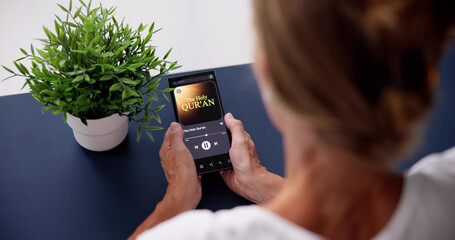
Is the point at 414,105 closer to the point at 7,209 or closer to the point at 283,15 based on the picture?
the point at 283,15

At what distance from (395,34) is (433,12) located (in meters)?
0.06

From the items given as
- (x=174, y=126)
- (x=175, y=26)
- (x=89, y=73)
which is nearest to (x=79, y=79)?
(x=89, y=73)

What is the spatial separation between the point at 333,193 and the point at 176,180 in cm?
52

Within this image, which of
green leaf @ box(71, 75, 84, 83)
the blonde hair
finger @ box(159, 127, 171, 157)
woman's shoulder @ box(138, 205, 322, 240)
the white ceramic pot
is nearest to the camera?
the blonde hair

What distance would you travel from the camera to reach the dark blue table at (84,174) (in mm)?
970

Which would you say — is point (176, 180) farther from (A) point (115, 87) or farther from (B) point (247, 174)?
(A) point (115, 87)

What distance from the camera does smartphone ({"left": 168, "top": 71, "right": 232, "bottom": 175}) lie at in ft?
3.43

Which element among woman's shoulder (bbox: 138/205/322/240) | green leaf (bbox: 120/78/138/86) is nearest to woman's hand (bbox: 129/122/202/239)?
green leaf (bbox: 120/78/138/86)

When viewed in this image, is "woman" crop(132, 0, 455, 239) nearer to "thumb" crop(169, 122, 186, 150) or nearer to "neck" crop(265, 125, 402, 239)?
"neck" crop(265, 125, 402, 239)

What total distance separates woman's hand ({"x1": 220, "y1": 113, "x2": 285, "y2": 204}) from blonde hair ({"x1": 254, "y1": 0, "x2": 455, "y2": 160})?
0.53m

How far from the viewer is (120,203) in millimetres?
1002

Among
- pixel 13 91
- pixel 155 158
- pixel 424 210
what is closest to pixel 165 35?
pixel 13 91

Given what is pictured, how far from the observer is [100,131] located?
3.24ft

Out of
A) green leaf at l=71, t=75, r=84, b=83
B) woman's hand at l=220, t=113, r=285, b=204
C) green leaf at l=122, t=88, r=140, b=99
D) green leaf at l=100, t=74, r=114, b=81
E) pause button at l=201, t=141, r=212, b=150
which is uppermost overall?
green leaf at l=71, t=75, r=84, b=83
